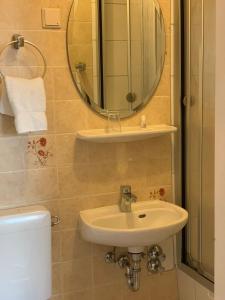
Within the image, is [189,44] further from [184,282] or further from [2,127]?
[184,282]

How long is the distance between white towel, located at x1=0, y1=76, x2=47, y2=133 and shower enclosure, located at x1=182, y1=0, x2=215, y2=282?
2.53 ft

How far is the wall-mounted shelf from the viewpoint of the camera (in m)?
1.83

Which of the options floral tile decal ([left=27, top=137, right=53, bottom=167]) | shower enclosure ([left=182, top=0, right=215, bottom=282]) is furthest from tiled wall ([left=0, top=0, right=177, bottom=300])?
shower enclosure ([left=182, top=0, right=215, bottom=282])

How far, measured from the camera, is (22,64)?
176cm

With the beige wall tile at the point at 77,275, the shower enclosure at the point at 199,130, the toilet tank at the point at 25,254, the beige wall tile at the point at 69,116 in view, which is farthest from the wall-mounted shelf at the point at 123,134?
the beige wall tile at the point at 77,275

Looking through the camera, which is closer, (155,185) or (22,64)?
(22,64)

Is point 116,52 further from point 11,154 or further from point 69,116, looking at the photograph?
point 11,154

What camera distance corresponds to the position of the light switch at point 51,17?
1763 millimetres

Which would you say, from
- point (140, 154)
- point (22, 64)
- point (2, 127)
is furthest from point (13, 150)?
point (140, 154)

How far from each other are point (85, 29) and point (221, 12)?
1229 mm

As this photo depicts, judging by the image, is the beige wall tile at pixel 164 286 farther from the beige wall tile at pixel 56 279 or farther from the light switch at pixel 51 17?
the light switch at pixel 51 17

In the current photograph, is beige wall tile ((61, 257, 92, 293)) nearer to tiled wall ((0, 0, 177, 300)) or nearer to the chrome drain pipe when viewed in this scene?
tiled wall ((0, 0, 177, 300))

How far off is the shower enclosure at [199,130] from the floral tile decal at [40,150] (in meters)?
0.74

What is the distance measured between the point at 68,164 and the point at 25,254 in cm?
46
